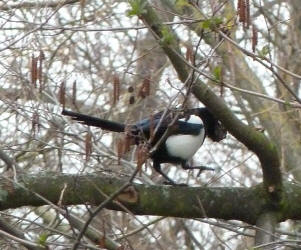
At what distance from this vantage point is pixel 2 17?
17.4 feet

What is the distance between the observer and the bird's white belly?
5.00 m

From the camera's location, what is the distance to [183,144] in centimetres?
504

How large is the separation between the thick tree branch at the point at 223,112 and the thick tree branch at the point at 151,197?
0.12 m

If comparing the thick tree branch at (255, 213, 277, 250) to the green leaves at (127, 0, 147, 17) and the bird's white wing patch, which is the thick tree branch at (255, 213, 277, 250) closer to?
the bird's white wing patch

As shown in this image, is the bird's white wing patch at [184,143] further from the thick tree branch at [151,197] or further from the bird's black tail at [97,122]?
the thick tree branch at [151,197]

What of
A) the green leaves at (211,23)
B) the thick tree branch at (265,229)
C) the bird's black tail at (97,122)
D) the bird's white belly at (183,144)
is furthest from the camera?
the bird's white belly at (183,144)

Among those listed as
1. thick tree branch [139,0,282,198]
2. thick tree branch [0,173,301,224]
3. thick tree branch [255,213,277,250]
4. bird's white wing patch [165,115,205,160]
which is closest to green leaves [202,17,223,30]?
thick tree branch [139,0,282,198]

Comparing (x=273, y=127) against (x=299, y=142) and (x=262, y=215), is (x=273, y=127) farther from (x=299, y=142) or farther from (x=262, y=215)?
(x=262, y=215)

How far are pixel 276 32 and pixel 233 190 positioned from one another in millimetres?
3859

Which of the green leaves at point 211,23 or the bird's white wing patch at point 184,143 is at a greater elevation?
the green leaves at point 211,23

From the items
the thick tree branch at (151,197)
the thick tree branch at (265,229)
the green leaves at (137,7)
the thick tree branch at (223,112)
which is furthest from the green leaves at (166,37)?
the thick tree branch at (265,229)

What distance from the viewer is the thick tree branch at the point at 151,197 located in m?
4.11

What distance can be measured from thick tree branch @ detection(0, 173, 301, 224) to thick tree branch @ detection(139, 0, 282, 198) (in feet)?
0.39

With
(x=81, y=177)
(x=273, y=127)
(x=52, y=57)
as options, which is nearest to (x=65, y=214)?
(x=81, y=177)
